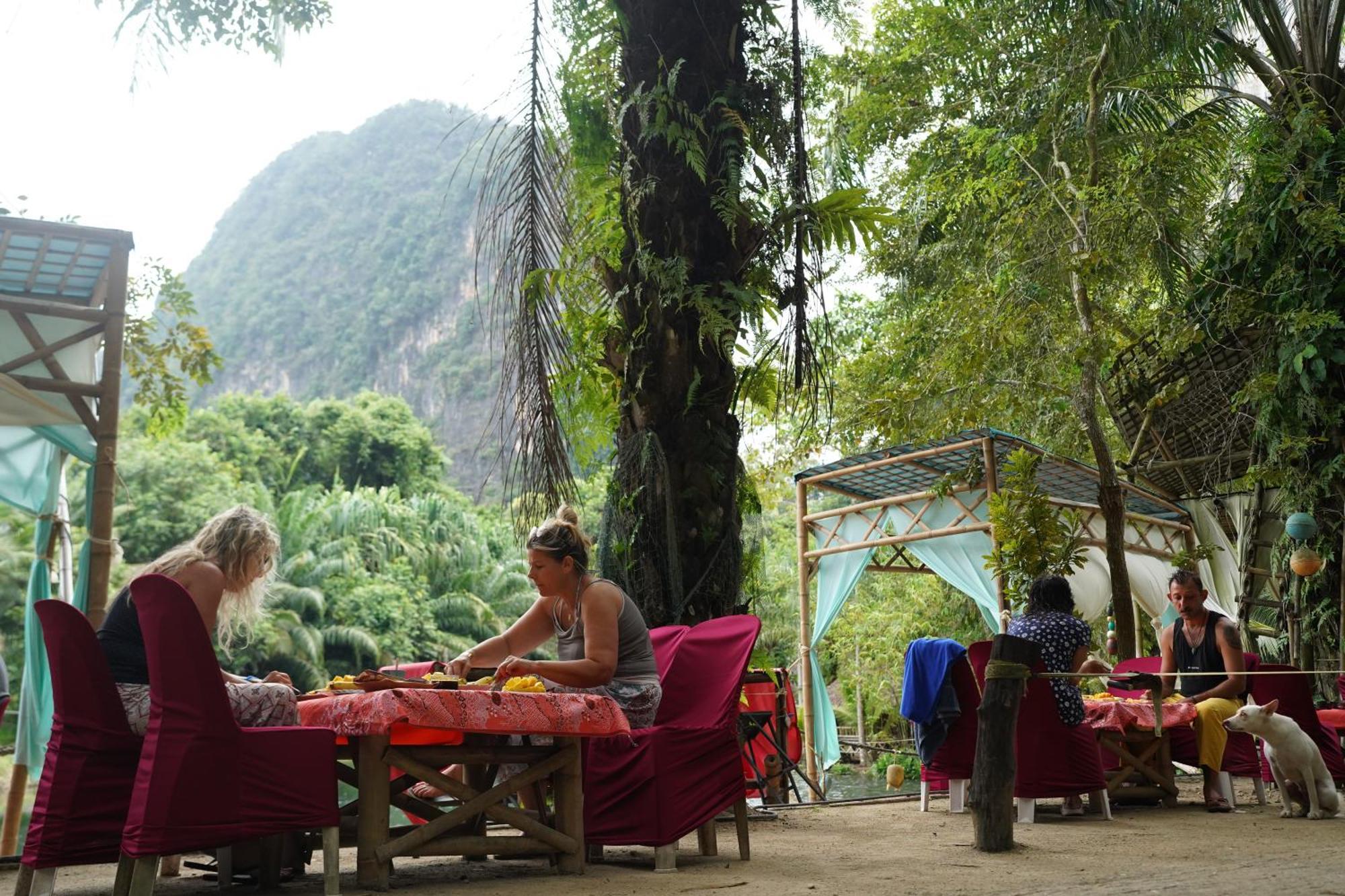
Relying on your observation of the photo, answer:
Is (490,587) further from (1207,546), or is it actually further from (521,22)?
(521,22)

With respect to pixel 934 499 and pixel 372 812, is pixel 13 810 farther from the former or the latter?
pixel 934 499

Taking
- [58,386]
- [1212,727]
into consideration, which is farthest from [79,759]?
[1212,727]

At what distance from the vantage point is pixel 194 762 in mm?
3113

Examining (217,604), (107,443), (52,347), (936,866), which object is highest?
(52,347)

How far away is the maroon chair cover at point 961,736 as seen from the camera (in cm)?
606

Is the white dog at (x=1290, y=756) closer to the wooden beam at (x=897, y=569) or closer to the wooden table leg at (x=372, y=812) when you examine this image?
the wooden table leg at (x=372, y=812)

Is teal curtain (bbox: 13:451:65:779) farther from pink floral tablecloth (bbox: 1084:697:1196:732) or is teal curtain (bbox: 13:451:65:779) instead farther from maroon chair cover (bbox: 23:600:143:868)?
pink floral tablecloth (bbox: 1084:697:1196:732)

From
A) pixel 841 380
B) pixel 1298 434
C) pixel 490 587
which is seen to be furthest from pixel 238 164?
pixel 1298 434

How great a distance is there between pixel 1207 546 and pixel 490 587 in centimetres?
2546

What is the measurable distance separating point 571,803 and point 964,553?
7.09 meters

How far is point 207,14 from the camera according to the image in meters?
6.05

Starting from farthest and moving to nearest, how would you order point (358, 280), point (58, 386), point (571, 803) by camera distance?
point (358, 280) < point (58, 386) < point (571, 803)

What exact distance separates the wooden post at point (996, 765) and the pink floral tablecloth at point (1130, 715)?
5.49 feet

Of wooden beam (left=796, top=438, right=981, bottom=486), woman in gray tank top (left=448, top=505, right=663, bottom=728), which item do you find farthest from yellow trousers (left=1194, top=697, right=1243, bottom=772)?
wooden beam (left=796, top=438, right=981, bottom=486)
